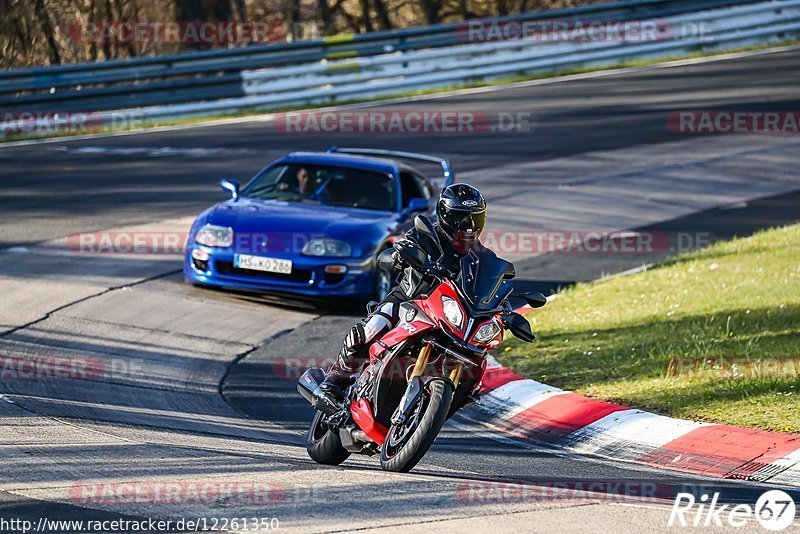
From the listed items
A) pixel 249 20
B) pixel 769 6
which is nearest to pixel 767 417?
pixel 769 6

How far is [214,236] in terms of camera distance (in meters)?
12.4

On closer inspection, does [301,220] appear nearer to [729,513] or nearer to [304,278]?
[304,278]

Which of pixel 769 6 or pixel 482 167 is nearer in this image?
pixel 482 167

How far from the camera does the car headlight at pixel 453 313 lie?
6.59m

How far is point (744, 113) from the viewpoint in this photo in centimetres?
2348

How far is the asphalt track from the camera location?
6035mm

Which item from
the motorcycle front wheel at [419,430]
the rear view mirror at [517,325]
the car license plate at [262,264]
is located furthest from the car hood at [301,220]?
the motorcycle front wheel at [419,430]

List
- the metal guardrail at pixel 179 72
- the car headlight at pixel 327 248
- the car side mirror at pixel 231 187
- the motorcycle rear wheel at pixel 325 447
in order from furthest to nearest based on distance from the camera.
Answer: the metal guardrail at pixel 179 72, the car side mirror at pixel 231 187, the car headlight at pixel 327 248, the motorcycle rear wheel at pixel 325 447

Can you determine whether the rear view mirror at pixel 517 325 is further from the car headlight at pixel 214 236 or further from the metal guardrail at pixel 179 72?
the metal guardrail at pixel 179 72

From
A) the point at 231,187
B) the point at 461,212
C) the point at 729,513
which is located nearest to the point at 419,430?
the point at 461,212

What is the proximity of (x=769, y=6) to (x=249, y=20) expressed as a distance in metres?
16.5

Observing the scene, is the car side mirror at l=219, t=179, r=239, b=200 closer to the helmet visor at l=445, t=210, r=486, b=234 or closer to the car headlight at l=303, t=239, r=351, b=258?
the car headlight at l=303, t=239, r=351, b=258

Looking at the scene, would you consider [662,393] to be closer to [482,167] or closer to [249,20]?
[482,167]

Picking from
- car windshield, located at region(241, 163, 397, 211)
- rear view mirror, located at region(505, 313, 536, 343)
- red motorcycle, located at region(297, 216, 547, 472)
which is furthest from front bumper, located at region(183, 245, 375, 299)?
rear view mirror, located at region(505, 313, 536, 343)
